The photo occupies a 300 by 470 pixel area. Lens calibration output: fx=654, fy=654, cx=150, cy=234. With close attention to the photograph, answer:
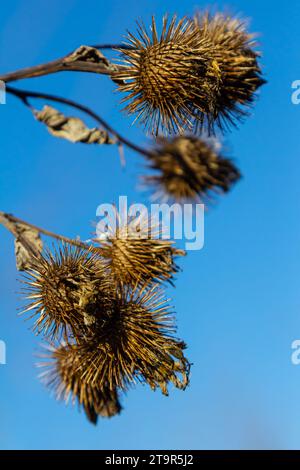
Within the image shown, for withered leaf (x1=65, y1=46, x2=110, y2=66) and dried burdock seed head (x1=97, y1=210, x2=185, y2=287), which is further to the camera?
dried burdock seed head (x1=97, y1=210, x2=185, y2=287)

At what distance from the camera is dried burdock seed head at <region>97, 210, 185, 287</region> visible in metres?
3.22

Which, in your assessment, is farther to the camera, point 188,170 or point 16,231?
point 188,170

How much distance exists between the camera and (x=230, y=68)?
11.0 ft

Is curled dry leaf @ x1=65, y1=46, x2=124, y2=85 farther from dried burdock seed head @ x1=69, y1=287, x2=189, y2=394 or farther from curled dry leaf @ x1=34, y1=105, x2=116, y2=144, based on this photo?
dried burdock seed head @ x1=69, y1=287, x2=189, y2=394

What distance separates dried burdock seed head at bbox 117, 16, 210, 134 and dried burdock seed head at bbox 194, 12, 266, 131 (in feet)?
0.40

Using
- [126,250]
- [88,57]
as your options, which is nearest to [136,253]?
[126,250]

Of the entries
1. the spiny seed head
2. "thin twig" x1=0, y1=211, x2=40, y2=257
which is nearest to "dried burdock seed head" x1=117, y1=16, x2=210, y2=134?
the spiny seed head

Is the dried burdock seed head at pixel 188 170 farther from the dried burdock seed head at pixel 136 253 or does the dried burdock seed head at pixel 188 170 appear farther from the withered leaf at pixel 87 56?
the withered leaf at pixel 87 56

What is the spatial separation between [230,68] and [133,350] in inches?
59.3

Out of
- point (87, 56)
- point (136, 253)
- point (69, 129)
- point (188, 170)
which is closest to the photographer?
point (69, 129)

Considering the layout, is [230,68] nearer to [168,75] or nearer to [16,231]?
[168,75]

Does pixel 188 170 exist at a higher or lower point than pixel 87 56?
lower
